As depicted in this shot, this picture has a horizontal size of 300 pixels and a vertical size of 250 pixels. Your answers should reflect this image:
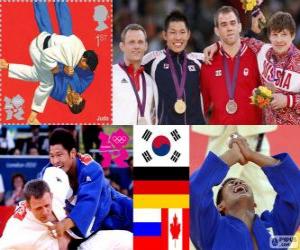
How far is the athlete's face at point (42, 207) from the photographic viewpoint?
23.1ft

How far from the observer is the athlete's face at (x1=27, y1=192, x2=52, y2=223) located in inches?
277

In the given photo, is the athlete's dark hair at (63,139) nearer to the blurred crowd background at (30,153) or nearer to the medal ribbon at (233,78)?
the blurred crowd background at (30,153)

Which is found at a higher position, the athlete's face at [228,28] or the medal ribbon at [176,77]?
the athlete's face at [228,28]

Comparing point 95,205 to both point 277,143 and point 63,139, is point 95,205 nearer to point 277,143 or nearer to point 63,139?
point 63,139

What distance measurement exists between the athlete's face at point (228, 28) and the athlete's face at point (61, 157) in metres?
1.42

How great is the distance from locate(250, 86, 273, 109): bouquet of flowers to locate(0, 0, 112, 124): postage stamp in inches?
43.3

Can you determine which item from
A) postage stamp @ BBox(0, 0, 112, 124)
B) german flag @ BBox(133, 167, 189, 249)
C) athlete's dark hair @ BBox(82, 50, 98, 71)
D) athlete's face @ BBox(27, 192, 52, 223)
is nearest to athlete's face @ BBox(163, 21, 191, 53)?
postage stamp @ BBox(0, 0, 112, 124)

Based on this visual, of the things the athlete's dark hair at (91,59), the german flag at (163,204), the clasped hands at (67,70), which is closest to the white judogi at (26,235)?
the german flag at (163,204)

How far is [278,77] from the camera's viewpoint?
709 centimetres

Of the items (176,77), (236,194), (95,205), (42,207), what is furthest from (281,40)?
(42,207)

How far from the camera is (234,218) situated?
23.4ft

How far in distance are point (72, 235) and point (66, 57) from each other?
135 centimetres

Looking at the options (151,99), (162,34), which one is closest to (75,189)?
(151,99)

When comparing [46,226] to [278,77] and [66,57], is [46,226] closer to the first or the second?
[66,57]
